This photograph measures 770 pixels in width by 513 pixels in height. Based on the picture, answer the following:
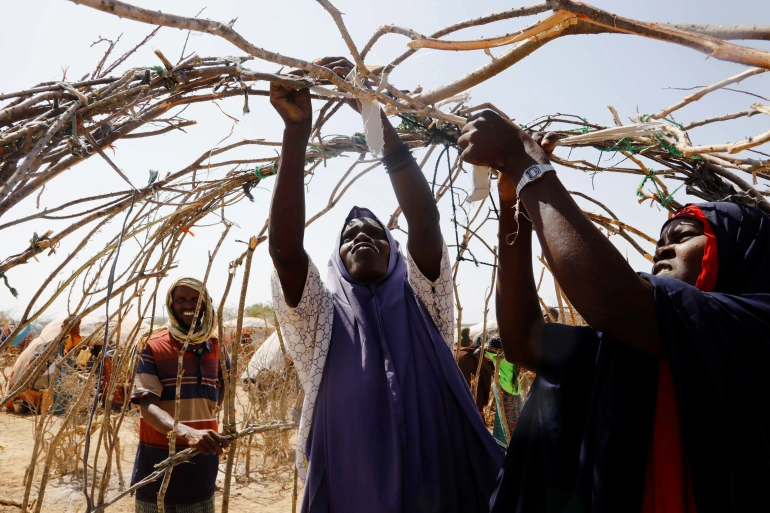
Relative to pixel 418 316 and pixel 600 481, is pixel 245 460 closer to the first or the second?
pixel 418 316

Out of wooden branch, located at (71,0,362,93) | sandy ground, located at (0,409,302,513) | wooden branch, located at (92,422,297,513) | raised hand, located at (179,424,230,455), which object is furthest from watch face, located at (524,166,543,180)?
sandy ground, located at (0,409,302,513)

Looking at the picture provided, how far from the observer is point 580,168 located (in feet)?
8.63

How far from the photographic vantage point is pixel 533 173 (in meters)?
1.23

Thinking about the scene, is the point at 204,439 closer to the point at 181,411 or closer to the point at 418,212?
the point at 181,411

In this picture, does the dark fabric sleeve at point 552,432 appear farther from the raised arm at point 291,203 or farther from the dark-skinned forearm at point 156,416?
the dark-skinned forearm at point 156,416

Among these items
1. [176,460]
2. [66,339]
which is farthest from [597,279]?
[66,339]

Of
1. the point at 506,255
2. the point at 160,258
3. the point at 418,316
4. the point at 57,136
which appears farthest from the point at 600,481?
the point at 160,258

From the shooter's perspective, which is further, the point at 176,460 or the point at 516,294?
the point at 176,460

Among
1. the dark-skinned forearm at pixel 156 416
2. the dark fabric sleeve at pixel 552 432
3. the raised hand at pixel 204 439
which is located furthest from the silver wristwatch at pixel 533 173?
the dark-skinned forearm at pixel 156 416

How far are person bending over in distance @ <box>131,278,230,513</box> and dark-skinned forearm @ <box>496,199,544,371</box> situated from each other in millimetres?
2143

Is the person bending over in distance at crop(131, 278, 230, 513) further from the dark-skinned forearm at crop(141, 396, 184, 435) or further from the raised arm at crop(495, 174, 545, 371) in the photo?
the raised arm at crop(495, 174, 545, 371)

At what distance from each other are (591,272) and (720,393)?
1.17ft

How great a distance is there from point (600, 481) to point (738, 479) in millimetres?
268

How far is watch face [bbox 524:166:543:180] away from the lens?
1.22 metres
